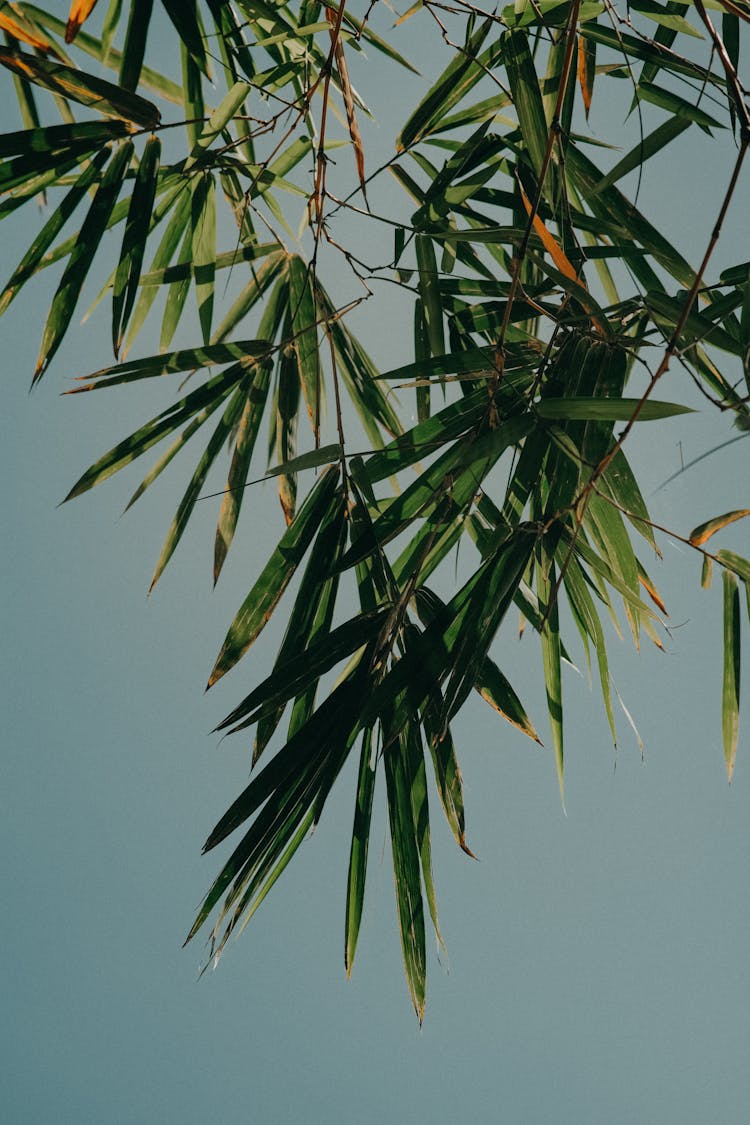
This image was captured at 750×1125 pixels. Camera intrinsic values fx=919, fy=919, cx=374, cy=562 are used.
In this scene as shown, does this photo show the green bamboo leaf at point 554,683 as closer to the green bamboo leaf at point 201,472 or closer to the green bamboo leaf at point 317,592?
the green bamboo leaf at point 317,592

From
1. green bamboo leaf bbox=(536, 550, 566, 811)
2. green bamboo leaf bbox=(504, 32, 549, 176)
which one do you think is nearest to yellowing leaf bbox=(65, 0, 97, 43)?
green bamboo leaf bbox=(504, 32, 549, 176)

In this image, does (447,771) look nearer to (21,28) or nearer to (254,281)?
(254,281)

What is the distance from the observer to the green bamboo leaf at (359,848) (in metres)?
1.03

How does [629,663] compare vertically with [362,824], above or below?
above

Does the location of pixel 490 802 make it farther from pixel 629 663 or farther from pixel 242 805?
pixel 242 805

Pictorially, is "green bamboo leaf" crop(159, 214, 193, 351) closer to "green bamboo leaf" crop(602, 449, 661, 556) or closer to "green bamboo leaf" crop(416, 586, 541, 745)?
"green bamboo leaf" crop(416, 586, 541, 745)

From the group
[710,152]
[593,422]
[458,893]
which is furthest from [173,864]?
[593,422]

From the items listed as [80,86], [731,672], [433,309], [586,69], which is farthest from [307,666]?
[586,69]

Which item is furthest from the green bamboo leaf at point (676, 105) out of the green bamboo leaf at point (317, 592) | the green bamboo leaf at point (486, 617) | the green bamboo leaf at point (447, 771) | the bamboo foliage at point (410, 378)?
the green bamboo leaf at point (447, 771)

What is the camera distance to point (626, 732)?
3828 millimetres

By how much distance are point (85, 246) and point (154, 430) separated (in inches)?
8.6

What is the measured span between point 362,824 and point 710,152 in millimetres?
2096

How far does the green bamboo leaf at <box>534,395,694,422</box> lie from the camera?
2.25 feet

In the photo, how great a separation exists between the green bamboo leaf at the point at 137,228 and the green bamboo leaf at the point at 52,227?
0.06 meters
